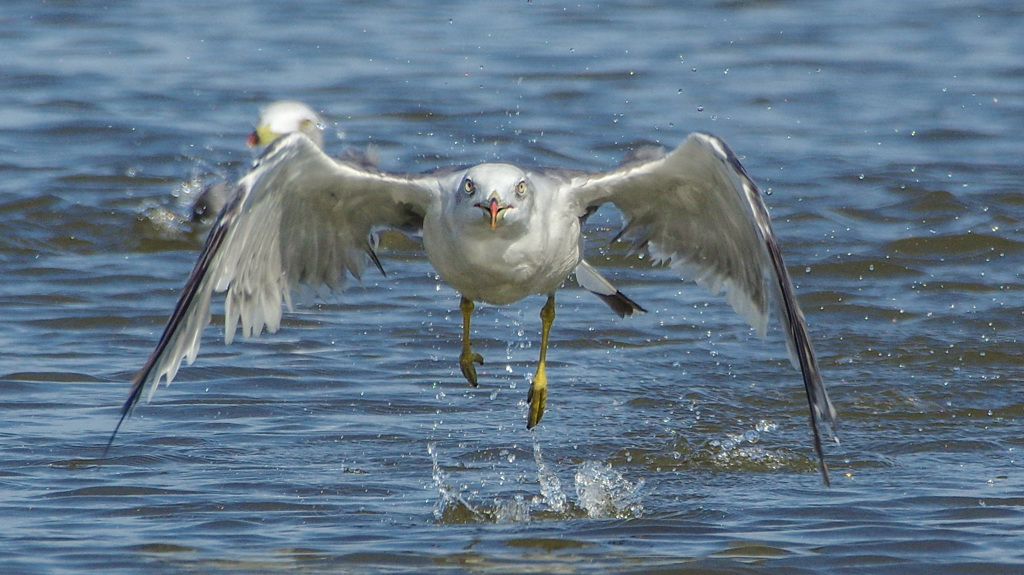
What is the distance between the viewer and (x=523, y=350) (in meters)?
8.77

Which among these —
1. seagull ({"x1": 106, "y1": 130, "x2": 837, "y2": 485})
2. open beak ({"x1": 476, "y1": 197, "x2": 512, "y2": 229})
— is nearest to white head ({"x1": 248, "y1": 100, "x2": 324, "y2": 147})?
seagull ({"x1": 106, "y1": 130, "x2": 837, "y2": 485})

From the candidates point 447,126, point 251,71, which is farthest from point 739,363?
point 251,71

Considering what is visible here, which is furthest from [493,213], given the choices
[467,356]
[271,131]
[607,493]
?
[271,131]

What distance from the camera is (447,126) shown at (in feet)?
46.6

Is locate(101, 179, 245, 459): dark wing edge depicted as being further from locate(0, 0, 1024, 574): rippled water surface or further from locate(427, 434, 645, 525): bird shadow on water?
locate(427, 434, 645, 525): bird shadow on water

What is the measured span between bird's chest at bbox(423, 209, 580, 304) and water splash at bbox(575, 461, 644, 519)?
0.83m

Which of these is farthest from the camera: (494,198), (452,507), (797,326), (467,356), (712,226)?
(467,356)

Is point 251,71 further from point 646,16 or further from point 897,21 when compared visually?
point 897,21

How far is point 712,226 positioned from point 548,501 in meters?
1.32

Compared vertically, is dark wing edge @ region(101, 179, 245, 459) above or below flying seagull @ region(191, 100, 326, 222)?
above

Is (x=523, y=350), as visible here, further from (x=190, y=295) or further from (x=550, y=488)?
(x=190, y=295)

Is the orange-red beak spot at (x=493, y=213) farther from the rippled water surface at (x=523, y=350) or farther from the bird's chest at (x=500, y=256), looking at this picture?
the rippled water surface at (x=523, y=350)

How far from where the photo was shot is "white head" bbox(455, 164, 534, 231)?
574 cm

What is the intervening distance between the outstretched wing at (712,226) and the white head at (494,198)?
1.52 feet
